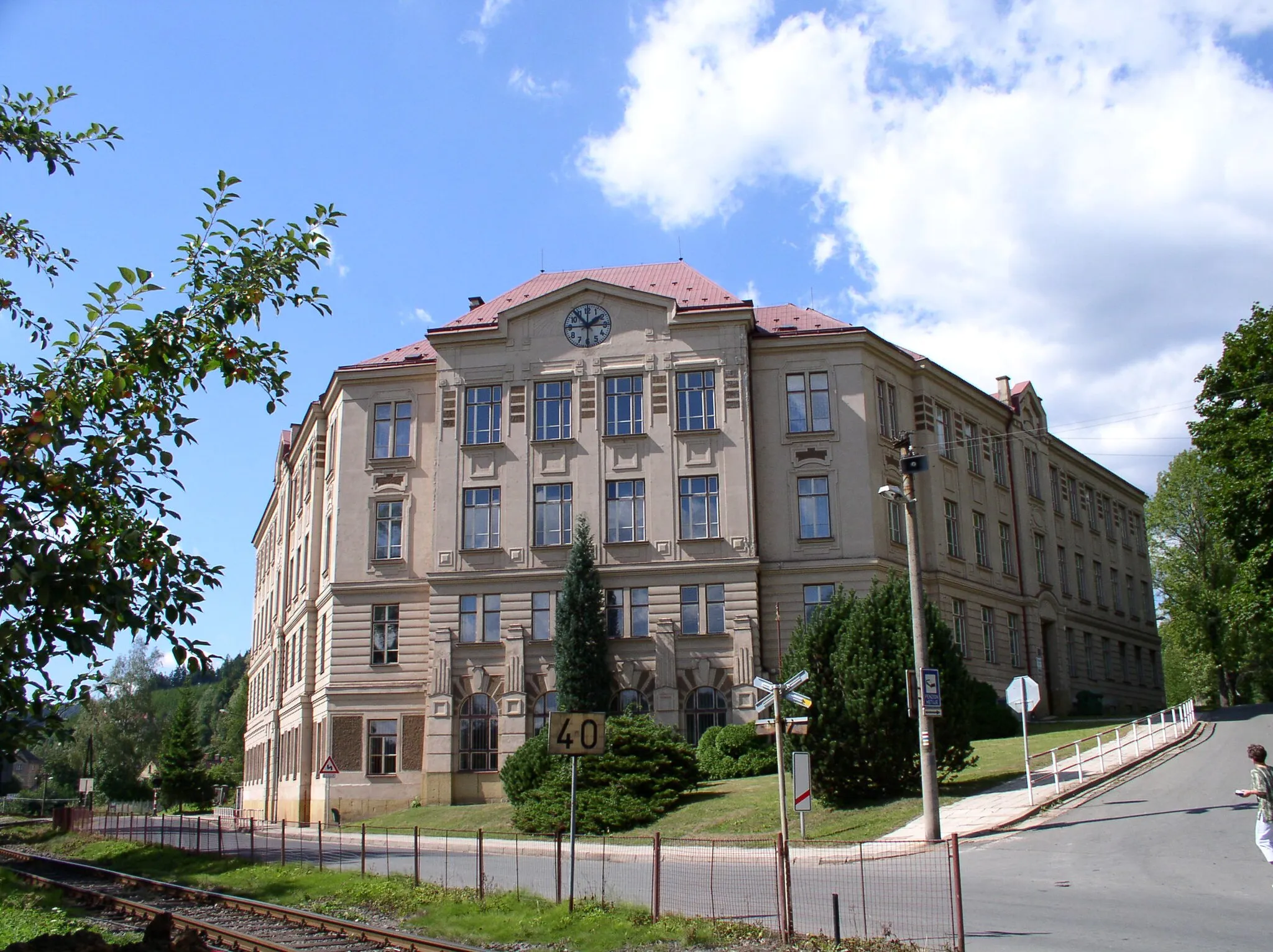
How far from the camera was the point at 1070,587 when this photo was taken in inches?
2261

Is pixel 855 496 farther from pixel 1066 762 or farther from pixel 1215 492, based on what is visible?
pixel 1066 762

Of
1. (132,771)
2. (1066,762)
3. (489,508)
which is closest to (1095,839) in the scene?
(1066,762)

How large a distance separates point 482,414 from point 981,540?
2176cm

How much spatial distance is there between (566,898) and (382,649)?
28.2 metres

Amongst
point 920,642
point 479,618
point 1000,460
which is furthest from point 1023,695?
point 1000,460

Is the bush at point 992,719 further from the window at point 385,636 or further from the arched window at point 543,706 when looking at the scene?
the window at point 385,636

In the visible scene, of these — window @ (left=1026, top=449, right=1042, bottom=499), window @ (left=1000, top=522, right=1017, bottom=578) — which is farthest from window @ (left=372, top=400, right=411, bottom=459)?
window @ (left=1026, top=449, right=1042, bottom=499)

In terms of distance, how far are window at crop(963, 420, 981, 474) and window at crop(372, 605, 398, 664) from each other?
2446cm

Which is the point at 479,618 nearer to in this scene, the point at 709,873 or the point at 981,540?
the point at 981,540

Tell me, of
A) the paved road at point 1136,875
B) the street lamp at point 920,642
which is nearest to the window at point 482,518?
the street lamp at point 920,642

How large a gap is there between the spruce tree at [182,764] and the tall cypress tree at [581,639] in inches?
1533

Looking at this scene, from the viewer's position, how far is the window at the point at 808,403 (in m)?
44.2

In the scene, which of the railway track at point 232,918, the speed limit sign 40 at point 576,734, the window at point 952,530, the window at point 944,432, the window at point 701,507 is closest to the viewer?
the railway track at point 232,918

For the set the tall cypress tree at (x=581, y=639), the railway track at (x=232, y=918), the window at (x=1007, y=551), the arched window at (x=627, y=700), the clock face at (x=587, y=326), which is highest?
the clock face at (x=587, y=326)
